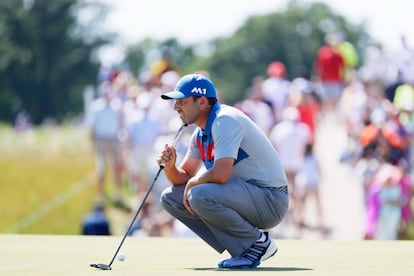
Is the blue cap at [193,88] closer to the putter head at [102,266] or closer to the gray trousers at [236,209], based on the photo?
the gray trousers at [236,209]

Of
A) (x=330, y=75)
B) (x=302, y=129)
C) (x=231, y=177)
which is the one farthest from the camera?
(x=330, y=75)

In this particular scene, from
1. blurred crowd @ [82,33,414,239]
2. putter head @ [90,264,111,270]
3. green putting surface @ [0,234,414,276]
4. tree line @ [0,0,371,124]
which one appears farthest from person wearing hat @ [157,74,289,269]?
tree line @ [0,0,371,124]

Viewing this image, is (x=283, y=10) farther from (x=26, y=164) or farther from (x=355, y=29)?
(x=26, y=164)

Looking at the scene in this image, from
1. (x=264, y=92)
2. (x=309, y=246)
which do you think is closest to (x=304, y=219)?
(x=264, y=92)

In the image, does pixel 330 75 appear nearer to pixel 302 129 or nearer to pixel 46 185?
pixel 46 185

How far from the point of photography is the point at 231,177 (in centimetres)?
1091

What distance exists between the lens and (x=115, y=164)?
2559 cm

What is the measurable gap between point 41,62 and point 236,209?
9638 centimetres

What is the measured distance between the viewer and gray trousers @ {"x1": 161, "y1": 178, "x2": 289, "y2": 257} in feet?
35.0

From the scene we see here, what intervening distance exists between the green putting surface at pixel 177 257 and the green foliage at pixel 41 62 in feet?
298

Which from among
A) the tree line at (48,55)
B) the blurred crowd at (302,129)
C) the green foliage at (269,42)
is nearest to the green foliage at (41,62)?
the tree line at (48,55)

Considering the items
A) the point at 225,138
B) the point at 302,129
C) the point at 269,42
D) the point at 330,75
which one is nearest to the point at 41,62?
the point at 269,42

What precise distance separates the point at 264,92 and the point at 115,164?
2.93 metres

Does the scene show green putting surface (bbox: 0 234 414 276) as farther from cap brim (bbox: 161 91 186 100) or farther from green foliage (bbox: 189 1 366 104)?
green foliage (bbox: 189 1 366 104)
